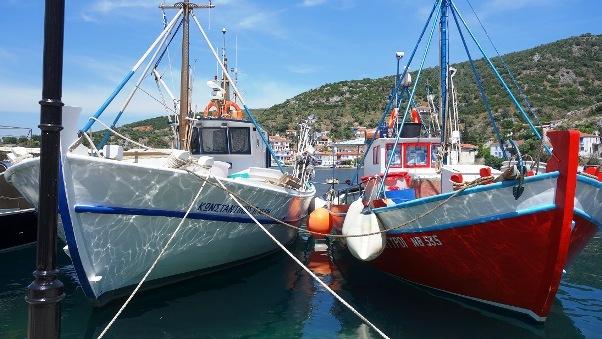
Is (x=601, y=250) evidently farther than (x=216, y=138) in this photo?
Yes

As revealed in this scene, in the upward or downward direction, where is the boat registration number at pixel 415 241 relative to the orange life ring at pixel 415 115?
downward

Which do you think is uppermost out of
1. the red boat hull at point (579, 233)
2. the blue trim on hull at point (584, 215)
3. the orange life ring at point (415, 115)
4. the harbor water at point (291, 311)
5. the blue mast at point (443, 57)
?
the blue mast at point (443, 57)

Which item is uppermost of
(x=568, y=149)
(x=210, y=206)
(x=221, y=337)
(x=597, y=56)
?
(x=597, y=56)

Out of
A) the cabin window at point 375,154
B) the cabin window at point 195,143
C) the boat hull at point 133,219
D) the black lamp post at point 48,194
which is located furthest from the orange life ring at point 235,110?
the black lamp post at point 48,194

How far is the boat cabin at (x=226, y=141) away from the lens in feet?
41.9

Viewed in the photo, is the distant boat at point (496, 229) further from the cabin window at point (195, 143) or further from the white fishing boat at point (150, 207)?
the cabin window at point (195, 143)

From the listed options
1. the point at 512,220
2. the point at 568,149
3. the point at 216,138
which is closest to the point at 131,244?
the point at 216,138

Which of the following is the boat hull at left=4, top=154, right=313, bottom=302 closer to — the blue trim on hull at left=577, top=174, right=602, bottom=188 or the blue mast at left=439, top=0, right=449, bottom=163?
the blue mast at left=439, top=0, right=449, bottom=163

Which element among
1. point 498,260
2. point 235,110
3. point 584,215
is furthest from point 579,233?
point 235,110

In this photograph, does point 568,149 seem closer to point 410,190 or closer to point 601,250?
point 410,190

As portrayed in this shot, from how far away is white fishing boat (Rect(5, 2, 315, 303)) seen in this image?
299 inches

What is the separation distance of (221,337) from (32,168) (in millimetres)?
3818

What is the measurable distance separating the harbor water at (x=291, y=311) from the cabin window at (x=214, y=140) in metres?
3.16

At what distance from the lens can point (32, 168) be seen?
24.9 ft
